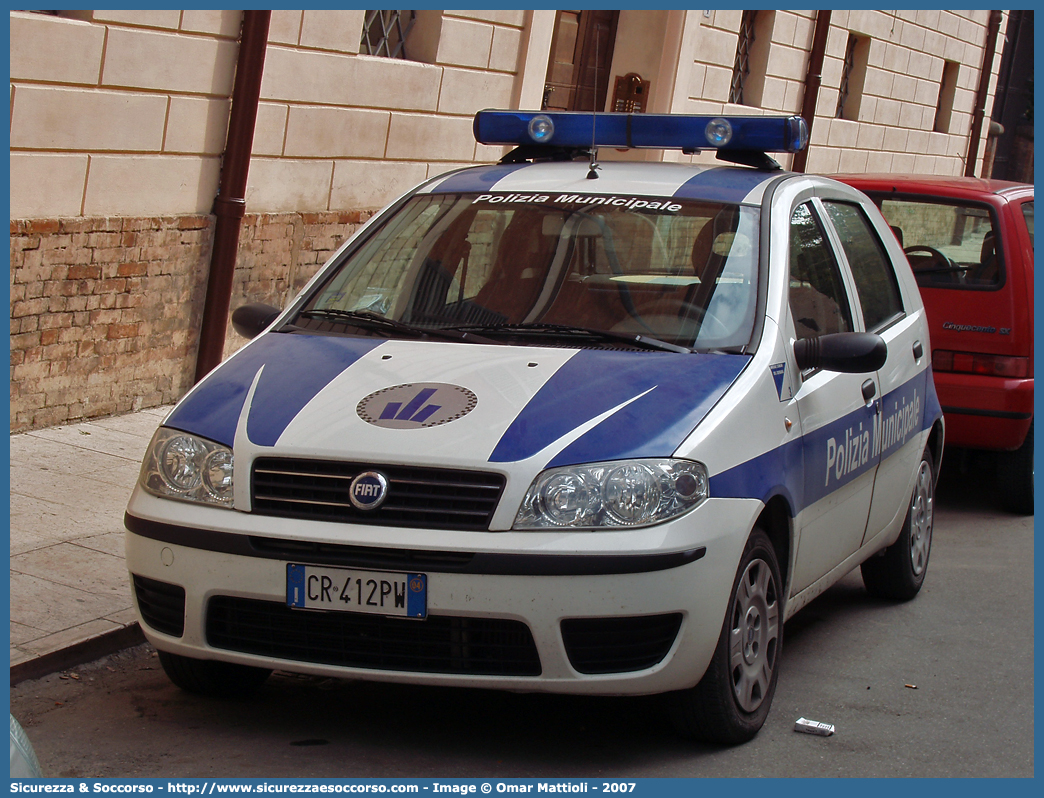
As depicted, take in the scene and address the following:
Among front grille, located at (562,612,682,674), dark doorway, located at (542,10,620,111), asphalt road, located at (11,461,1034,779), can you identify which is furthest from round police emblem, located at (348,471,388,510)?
dark doorway, located at (542,10,620,111)

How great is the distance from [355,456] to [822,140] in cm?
1591

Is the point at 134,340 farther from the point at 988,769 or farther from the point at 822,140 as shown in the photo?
the point at 822,140

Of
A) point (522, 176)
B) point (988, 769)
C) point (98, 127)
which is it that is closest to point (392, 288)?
point (522, 176)

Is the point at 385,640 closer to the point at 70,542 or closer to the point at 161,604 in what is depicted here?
the point at 161,604

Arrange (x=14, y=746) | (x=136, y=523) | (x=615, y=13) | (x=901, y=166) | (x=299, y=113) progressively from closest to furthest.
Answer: (x=14, y=746), (x=136, y=523), (x=299, y=113), (x=615, y=13), (x=901, y=166)

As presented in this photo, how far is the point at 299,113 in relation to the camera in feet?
31.1

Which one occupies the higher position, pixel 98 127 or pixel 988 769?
pixel 98 127

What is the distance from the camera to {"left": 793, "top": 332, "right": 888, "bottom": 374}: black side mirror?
14.4ft

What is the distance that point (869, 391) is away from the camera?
16.3 ft

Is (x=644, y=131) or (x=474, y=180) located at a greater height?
(x=644, y=131)

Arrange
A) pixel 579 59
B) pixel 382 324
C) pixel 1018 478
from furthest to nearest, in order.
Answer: pixel 579 59
pixel 1018 478
pixel 382 324

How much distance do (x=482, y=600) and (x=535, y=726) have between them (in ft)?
2.43

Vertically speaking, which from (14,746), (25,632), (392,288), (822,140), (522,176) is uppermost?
(822,140)

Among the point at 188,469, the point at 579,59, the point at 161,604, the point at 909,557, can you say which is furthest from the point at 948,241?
the point at 579,59
